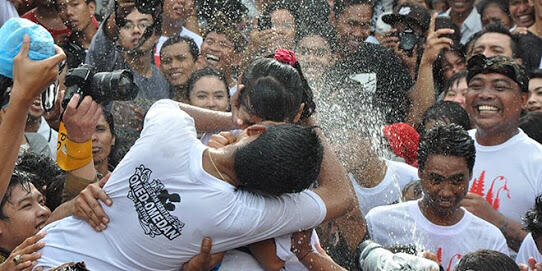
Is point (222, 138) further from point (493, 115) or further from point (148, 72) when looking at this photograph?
point (148, 72)

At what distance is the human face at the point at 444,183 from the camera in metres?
5.68

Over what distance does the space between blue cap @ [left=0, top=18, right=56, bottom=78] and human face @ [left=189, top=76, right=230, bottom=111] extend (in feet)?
11.1

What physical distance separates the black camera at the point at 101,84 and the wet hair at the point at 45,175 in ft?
2.79

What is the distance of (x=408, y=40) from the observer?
26.8 feet

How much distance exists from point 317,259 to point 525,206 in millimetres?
2170

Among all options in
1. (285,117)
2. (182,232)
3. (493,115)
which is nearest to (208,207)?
(182,232)

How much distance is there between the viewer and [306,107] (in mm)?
4660

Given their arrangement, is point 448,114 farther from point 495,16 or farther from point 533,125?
point 495,16

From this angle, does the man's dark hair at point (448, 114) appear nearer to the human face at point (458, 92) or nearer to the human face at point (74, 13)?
the human face at point (458, 92)

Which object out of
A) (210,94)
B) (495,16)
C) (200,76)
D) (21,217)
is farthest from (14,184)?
(495,16)

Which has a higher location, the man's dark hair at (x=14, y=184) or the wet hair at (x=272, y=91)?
the wet hair at (x=272, y=91)

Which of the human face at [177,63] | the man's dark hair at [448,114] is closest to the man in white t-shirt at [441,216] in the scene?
the man's dark hair at [448,114]

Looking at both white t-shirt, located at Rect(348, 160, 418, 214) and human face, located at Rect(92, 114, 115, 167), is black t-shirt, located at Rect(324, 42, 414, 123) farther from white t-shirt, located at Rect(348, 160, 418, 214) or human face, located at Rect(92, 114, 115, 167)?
human face, located at Rect(92, 114, 115, 167)

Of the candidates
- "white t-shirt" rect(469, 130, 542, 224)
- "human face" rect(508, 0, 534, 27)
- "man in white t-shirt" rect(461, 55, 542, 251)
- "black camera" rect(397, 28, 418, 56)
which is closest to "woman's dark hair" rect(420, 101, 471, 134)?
"man in white t-shirt" rect(461, 55, 542, 251)
